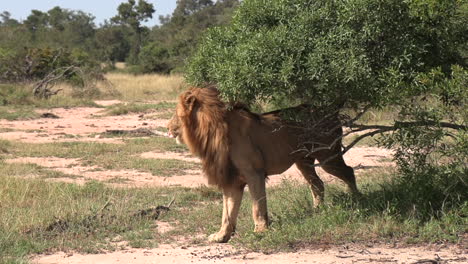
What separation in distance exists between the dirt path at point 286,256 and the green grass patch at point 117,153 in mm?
5429

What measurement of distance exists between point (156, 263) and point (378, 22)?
2827mm

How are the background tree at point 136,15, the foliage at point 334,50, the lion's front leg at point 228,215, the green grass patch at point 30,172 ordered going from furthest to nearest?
the background tree at point 136,15, the green grass patch at point 30,172, the lion's front leg at point 228,215, the foliage at point 334,50

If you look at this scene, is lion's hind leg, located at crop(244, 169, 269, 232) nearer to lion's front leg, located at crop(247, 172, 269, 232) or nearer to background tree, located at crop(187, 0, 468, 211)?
lion's front leg, located at crop(247, 172, 269, 232)

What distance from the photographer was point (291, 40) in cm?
588

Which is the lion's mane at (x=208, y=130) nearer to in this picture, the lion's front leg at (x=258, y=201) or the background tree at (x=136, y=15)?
the lion's front leg at (x=258, y=201)

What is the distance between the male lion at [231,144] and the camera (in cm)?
649

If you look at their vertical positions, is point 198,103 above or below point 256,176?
above

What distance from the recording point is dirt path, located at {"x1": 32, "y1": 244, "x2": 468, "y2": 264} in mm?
5539

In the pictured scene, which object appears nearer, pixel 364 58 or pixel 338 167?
pixel 364 58

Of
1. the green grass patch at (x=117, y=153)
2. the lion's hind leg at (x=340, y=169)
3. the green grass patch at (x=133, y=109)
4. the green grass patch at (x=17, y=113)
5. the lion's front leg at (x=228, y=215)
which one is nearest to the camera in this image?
the lion's front leg at (x=228, y=215)

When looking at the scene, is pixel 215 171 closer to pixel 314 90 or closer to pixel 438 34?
pixel 314 90

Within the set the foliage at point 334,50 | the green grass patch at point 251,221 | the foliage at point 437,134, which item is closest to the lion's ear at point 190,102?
the foliage at point 334,50

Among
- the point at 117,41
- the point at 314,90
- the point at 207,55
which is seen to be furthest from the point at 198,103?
the point at 117,41

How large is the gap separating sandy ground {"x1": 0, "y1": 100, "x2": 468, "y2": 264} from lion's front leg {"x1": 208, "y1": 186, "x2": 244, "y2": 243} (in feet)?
0.57
